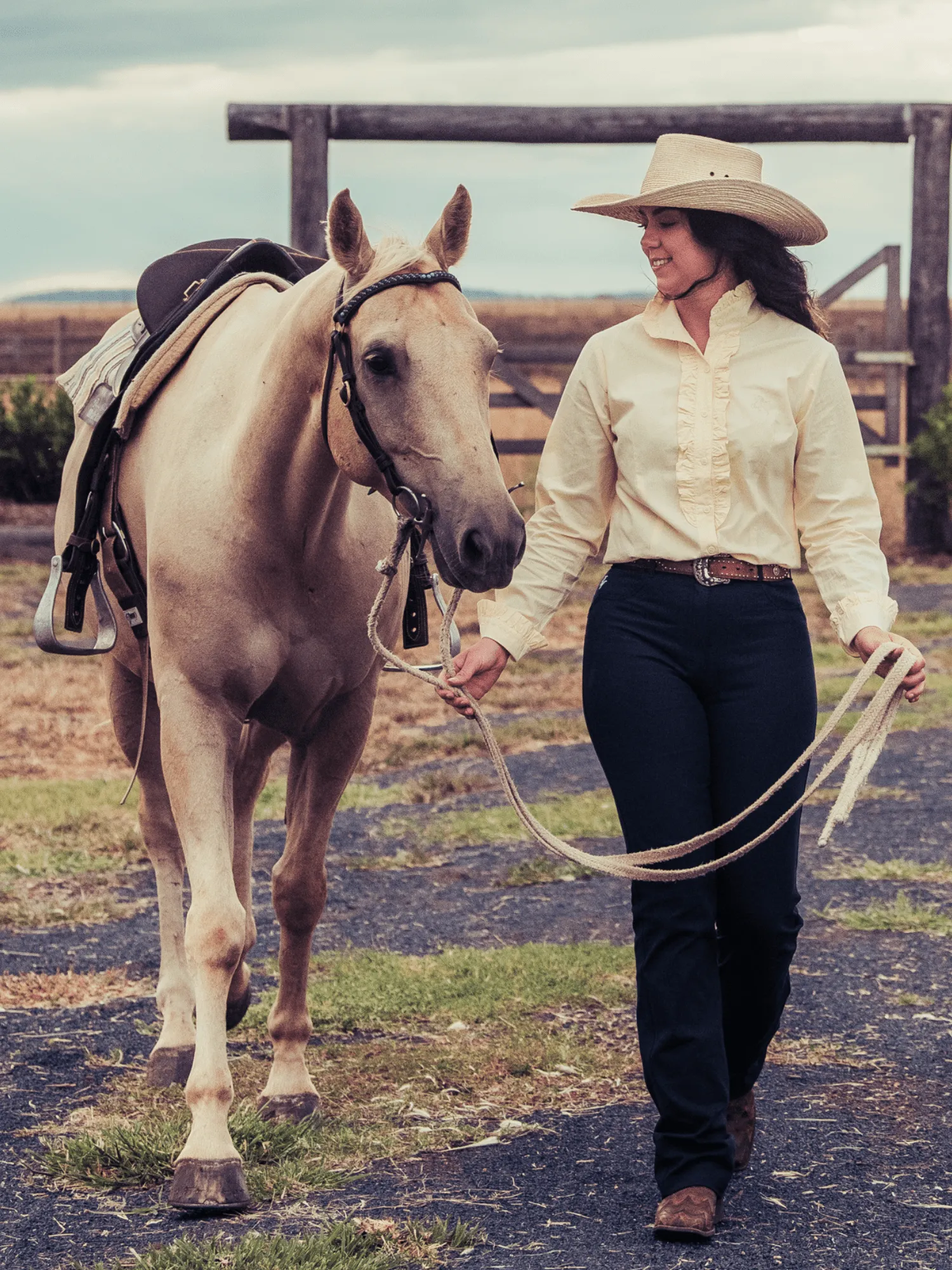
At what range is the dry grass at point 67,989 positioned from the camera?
188 inches

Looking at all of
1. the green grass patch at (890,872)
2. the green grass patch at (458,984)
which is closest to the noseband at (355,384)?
the green grass patch at (458,984)

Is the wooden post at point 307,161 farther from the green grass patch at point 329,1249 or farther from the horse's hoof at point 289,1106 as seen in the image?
the green grass patch at point 329,1249

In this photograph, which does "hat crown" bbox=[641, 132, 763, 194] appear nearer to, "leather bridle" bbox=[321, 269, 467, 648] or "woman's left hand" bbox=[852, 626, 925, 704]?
"leather bridle" bbox=[321, 269, 467, 648]

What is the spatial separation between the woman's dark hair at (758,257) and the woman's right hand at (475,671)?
0.92 m

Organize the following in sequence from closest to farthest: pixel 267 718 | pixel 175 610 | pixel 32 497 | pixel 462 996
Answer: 1. pixel 175 610
2. pixel 267 718
3. pixel 462 996
4. pixel 32 497

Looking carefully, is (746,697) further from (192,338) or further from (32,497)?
(32,497)

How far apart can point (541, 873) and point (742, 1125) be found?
108 inches

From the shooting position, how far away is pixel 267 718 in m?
3.83

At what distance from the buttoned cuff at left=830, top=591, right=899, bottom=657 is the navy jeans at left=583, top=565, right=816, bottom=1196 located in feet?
0.32

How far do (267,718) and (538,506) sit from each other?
818 millimetres

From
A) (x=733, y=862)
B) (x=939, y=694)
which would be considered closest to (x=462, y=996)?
(x=733, y=862)

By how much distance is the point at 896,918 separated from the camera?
18.0ft

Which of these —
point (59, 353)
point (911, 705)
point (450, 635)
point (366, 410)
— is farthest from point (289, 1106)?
point (59, 353)

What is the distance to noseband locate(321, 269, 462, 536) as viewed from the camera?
305cm
